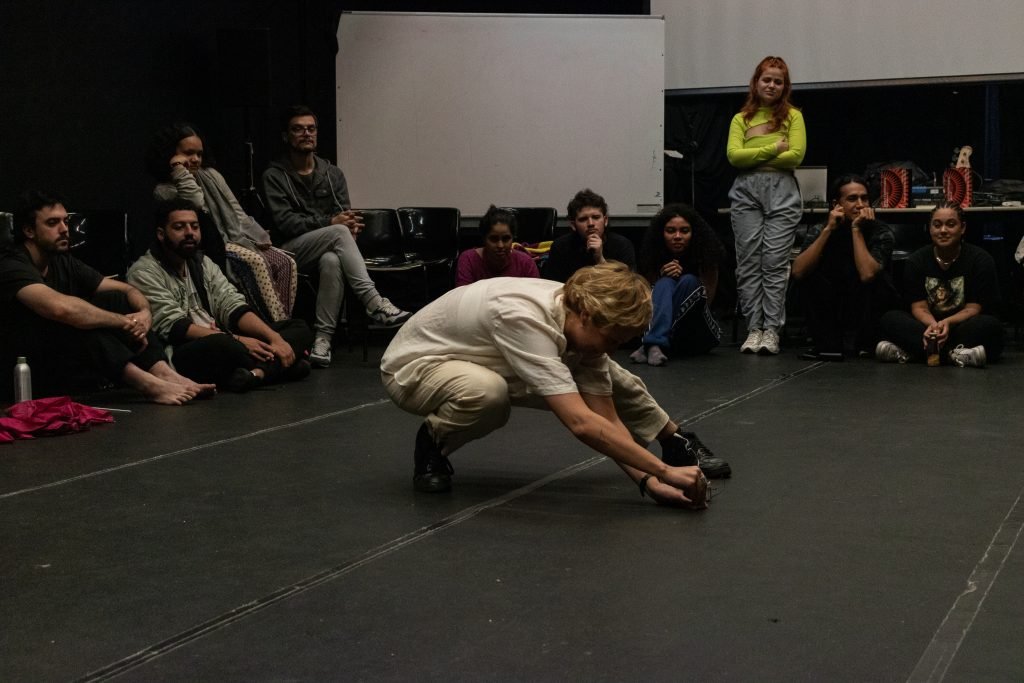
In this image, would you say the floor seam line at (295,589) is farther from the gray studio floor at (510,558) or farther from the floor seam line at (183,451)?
the floor seam line at (183,451)

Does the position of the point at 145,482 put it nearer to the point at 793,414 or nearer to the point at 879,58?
the point at 793,414

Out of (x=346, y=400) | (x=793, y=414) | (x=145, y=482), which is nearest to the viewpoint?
(x=145, y=482)

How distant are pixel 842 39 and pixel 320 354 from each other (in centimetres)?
421

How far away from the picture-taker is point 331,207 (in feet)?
22.7

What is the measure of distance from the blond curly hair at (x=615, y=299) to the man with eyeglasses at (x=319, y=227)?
357cm

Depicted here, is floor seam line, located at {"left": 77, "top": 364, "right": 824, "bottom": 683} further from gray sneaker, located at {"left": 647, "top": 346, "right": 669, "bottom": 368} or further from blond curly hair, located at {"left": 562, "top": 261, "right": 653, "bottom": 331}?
gray sneaker, located at {"left": 647, "top": 346, "right": 669, "bottom": 368}

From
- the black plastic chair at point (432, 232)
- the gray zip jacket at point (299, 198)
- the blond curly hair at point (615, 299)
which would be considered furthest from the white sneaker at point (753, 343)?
the blond curly hair at point (615, 299)

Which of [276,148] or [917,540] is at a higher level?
[276,148]

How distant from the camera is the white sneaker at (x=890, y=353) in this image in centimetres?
625

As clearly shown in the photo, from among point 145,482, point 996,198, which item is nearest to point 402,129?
point 996,198

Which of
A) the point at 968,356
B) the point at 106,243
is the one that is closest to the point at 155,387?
the point at 106,243

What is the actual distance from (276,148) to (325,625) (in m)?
6.15

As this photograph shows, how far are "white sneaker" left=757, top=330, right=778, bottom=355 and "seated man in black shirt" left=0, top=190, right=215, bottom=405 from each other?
118 inches

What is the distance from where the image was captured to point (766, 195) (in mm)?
6762
